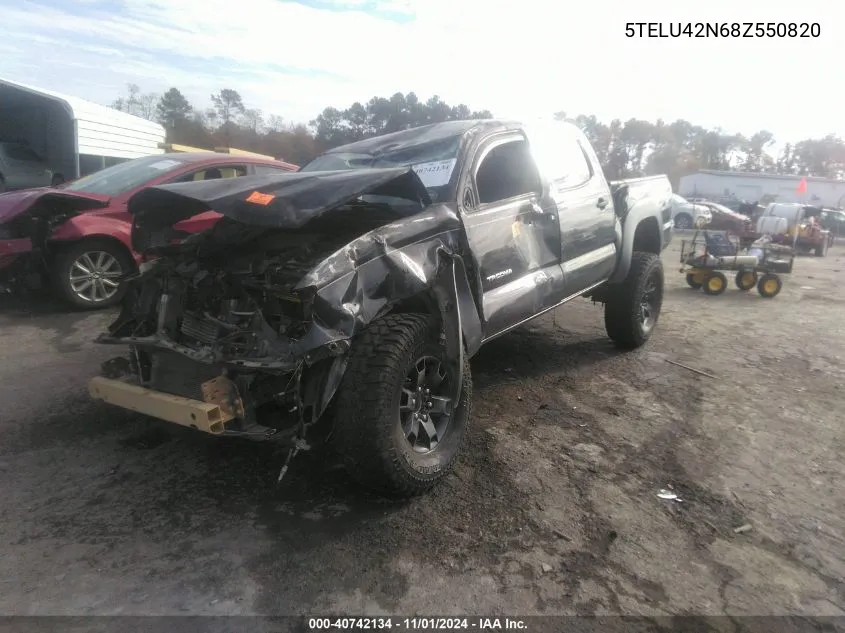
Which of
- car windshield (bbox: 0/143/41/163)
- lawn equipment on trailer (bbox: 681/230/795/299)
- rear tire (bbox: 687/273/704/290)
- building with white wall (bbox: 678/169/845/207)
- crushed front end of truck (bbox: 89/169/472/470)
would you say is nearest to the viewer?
crushed front end of truck (bbox: 89/169/472/470)

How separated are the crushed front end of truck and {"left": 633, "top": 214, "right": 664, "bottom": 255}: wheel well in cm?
328

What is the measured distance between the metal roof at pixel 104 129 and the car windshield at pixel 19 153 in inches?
38.2

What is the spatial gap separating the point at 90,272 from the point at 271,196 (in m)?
4.19

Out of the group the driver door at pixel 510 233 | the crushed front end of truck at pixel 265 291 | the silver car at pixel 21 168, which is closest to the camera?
the crushed front end of truck at pixel 265 291

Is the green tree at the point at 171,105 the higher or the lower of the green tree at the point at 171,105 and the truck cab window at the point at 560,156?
the higher

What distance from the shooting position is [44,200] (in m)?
5.79

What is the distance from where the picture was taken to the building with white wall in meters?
39.9

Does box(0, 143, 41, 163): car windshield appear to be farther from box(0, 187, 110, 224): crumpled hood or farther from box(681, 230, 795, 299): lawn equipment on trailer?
box(681, 230, 795, 299): lawn equipment on trailer

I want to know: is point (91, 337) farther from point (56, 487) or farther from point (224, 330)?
point (224, 330)

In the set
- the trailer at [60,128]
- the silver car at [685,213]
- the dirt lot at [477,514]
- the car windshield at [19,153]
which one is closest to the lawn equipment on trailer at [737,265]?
the dirt lot at [477,514]

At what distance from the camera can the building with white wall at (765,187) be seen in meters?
39.9

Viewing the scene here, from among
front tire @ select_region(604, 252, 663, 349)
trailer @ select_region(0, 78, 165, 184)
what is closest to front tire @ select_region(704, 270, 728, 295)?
front tire @ select_region(604, 252, 663, 349)

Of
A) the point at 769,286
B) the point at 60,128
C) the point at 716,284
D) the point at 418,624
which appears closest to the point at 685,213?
the point at 769,286

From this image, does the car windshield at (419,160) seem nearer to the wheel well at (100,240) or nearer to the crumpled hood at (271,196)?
the crumpled hood at (271,196)
